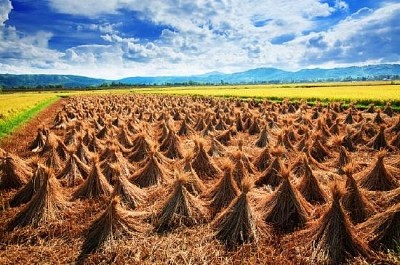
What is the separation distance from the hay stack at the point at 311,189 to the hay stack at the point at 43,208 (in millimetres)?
4968

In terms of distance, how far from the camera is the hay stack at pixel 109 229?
5.54 metres

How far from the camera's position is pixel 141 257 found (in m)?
5.20

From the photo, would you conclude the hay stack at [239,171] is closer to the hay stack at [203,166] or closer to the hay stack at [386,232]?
the hay stack at [203,166]

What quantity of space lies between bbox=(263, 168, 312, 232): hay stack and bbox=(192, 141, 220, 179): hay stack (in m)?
2.88

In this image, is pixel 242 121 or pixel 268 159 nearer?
pixel 268 159

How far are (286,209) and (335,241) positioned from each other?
129 cm

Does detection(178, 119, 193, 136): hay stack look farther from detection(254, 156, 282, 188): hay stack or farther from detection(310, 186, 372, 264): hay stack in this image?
detection(310, 186, 372, 264): hay stack

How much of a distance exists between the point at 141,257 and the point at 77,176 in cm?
460

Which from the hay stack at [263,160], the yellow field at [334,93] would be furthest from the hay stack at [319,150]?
the yellow field at [334,93]

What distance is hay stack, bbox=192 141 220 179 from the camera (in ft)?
29.8

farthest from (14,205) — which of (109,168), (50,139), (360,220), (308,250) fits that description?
(360,220)

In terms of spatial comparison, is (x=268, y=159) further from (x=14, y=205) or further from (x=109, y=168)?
(x=14, y=205)

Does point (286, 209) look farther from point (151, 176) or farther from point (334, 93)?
point (334, 93)

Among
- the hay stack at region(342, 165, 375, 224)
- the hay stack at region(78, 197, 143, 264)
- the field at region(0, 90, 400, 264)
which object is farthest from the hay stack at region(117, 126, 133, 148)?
the hay stack at region(342, 165, 375, 224)
